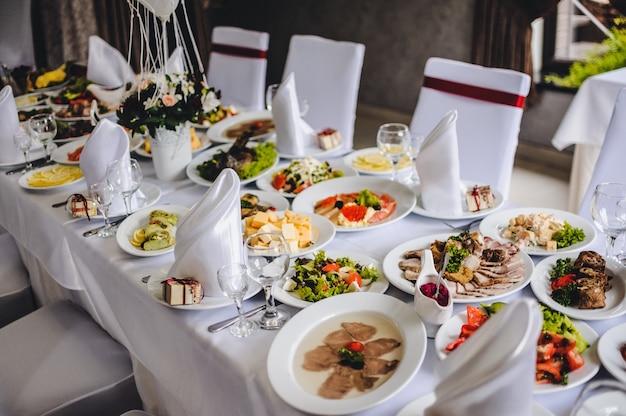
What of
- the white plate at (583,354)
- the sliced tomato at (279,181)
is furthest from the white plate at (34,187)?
the white plate at (583,354)

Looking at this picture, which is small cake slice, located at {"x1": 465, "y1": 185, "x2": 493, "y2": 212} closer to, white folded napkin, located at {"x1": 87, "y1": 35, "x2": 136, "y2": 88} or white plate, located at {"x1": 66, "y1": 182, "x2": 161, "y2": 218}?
white plate, located at {"x1": 66, "y1": 182, "x2": 161, "y2": 218}

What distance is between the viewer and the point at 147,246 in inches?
68.9

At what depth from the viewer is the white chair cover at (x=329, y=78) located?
316cm

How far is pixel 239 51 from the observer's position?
3695 millimetres

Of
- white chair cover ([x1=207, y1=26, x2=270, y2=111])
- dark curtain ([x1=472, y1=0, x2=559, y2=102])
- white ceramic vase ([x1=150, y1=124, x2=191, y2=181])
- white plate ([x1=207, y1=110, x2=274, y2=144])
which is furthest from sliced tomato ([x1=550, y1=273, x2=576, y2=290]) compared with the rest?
dark curtain ([x1=472, y1=0, x2=559, y2=102])

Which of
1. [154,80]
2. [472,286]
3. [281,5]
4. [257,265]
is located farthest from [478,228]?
[281,5]

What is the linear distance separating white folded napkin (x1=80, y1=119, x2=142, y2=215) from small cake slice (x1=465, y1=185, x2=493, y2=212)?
1050mm

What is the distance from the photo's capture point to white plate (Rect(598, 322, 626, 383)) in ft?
3.69

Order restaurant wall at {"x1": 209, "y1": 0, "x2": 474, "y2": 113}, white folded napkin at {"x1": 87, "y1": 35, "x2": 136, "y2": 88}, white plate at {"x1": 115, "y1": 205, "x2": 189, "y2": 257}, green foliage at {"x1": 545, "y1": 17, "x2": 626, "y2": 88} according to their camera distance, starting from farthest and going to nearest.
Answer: restaurant wall at {"x1": 209, "y1": 0, "x2": 474, "y2": 113}, green foliage at {"x1": 545, "y1": 17, "x2": 626, "y2": 88}, white folded napkin at {"x1": 87, "y1": 35, "x2": 136, "y2": 88}, white plate at {"x1": 115, "y1": 205, "x2": 189, "y2": 257}

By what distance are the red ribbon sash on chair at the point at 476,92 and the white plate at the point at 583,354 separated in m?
1.28

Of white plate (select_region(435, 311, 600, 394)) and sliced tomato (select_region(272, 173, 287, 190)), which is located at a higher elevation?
sliced tomato (select_region(272, 173, 287, 190))

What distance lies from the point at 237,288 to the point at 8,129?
1603 millimetres

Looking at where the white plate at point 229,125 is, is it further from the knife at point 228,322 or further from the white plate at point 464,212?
the knife at point 228,322

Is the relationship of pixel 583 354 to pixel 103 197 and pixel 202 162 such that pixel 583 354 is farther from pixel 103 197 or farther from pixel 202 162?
pixel 202 162
